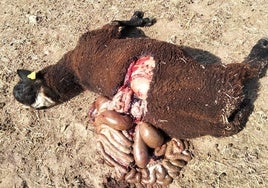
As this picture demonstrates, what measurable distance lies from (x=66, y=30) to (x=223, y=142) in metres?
3.31

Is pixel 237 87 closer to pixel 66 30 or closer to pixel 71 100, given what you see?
pixel 71 100

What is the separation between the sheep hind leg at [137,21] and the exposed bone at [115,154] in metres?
2.10

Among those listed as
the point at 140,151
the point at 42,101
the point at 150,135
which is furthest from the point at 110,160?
the point at 42,101

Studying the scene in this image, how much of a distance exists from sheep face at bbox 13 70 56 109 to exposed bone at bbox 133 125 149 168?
5.39 feet

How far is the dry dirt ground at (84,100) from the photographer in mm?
5402

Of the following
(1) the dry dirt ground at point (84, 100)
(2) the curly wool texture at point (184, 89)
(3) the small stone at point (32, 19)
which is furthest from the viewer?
(3) the small stone at point (32, 19)

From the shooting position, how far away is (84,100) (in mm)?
6445

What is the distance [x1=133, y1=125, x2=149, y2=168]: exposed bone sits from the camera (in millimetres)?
5309

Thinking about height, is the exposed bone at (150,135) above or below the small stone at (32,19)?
below

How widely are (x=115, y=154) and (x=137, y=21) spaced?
2448 mm

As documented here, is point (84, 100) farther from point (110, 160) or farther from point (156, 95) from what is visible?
point (156, 95)

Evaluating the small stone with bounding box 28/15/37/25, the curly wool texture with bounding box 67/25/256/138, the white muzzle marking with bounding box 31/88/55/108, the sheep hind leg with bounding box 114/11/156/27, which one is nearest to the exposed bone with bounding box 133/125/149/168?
the curly wool texture with bounding box 67/25/256/138

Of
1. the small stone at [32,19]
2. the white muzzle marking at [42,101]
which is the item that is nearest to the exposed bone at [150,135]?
the white muzzle marking at [42,101]

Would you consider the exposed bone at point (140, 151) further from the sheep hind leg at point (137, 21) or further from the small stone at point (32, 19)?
the small stone at point (32, 19)
